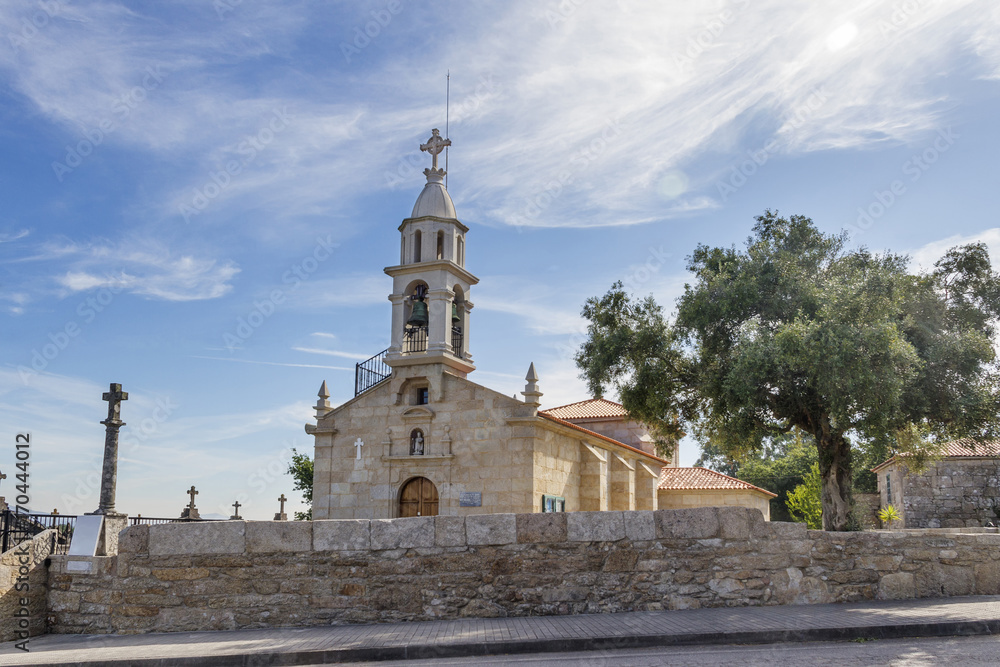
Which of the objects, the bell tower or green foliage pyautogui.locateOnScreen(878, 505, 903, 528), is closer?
the bell tower

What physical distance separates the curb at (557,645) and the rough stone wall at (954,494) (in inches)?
761

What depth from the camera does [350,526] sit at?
8836 millimetres

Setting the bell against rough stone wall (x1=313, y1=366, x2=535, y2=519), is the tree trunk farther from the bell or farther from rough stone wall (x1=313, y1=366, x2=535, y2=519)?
the bell

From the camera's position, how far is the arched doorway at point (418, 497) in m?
21.4

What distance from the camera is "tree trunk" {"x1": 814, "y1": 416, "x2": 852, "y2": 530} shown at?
554 inches

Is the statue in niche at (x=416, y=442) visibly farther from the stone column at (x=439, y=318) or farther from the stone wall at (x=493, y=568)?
the stone wall at (x=493, y=568)

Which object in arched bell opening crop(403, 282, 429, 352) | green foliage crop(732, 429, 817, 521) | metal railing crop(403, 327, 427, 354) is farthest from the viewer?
green foliage crop(732, 429, 817, 521)

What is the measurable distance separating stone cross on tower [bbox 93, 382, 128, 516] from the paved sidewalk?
6976mm

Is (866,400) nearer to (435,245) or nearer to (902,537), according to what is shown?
(902,537)

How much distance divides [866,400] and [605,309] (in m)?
5.98

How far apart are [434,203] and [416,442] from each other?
24.7ft

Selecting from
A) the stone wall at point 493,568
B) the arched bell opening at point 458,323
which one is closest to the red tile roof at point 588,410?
the arched bell opening at point 458,323

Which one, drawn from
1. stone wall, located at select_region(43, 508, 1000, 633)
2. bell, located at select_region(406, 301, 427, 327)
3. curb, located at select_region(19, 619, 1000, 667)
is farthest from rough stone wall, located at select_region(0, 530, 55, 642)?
bell, located at select_region(406, 301, 427, 327)

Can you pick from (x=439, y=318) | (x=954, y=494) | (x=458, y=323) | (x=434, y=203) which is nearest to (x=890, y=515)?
(x=954, y=494)
